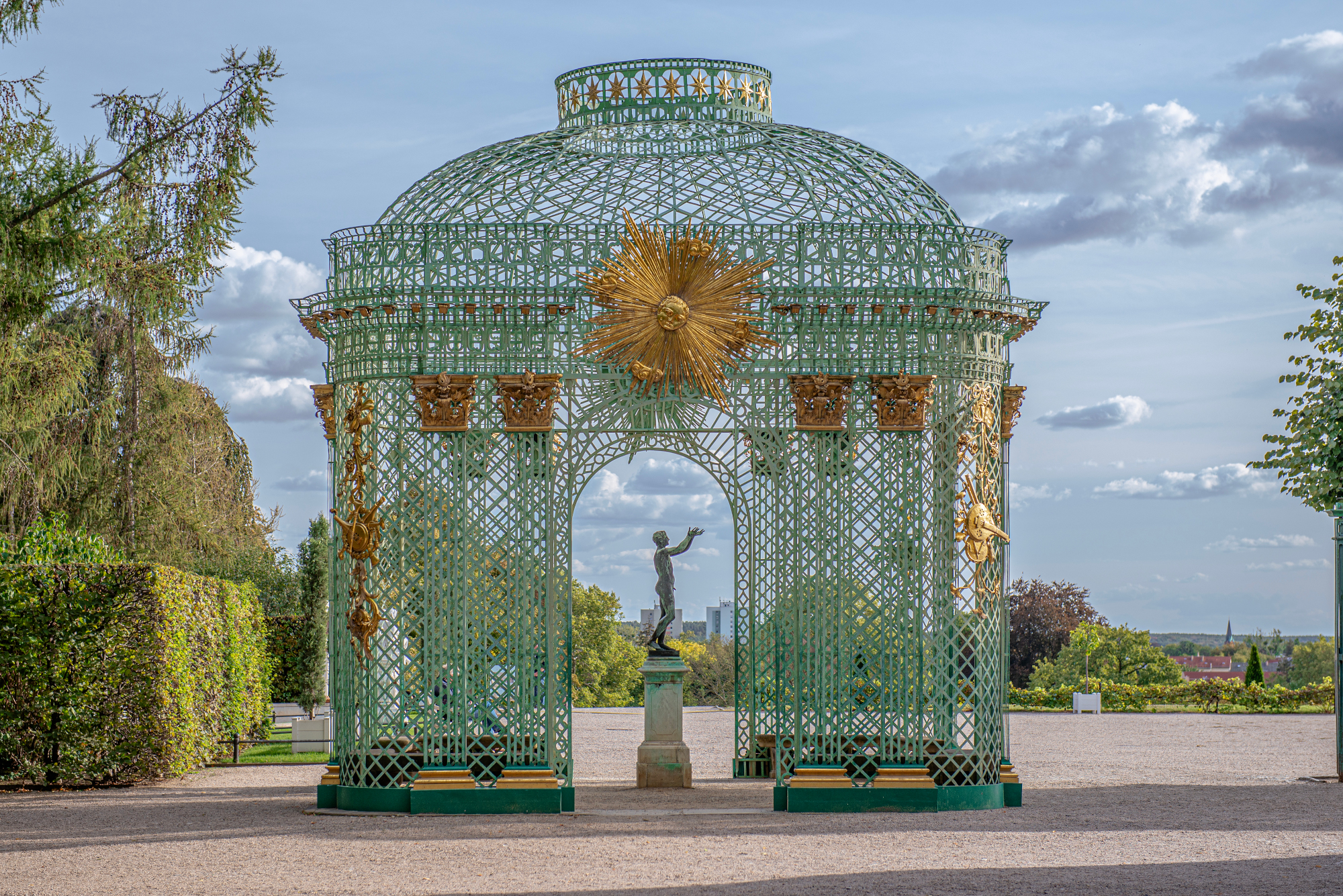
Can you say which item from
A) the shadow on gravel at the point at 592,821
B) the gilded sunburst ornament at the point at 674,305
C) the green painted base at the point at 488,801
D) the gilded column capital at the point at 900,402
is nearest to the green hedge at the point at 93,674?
the shadow on gravel at the point at 592,821

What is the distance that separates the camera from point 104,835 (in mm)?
10672

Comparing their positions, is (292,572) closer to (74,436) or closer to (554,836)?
(74,436)

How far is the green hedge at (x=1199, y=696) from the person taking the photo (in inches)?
1094

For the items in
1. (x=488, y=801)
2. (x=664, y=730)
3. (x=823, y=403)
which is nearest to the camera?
(x=488, y=801)

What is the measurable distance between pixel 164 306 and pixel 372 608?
3.11 meters

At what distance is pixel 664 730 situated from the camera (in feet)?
43.2

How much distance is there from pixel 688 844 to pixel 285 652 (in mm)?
14196

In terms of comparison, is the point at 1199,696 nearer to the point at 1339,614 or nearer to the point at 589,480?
the point at 1339,614

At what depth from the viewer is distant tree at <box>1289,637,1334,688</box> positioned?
166 feet

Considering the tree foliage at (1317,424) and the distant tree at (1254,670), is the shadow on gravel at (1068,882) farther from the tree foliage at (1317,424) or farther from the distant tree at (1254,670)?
the distant tree at (1254,670)

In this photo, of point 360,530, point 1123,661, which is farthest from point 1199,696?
point 360,530

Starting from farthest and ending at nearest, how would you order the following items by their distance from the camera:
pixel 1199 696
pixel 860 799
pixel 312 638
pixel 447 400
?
pixel 1199 696, pixel 312 638, pixel 447 400, pixel 860 799

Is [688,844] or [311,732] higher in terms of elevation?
[688,844]

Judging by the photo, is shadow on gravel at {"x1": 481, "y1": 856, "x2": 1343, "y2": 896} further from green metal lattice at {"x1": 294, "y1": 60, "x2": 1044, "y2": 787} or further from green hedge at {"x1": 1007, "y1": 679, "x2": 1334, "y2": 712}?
green hedge at {"x1": 1007, "y1": 679, "x2": 1334, "y2": 712}
